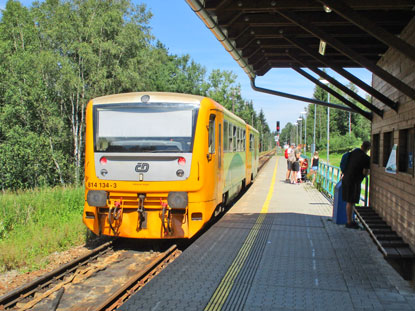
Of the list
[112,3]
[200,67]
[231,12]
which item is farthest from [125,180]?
[200,67]

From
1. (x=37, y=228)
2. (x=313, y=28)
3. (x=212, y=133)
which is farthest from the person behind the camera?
(x=37, y=228)

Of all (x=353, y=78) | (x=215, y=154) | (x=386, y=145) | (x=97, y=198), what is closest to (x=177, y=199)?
(x=97, y=198)

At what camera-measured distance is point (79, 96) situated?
33.0 m

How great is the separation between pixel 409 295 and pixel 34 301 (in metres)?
4.43

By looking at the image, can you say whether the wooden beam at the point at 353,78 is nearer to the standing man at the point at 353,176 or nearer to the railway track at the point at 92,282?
the standing man at the point at 353,176

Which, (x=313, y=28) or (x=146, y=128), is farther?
(x=146, y=128)

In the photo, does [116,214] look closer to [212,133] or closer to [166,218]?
[166,218]

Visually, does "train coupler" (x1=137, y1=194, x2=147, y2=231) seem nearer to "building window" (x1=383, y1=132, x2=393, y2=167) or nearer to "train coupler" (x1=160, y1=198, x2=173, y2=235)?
"train coupler" (x1=160, y1=198, x2=173, y2=235)

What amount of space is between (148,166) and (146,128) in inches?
28.7

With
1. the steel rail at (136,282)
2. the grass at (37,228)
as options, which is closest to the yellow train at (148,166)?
the steel rail at (136,282)

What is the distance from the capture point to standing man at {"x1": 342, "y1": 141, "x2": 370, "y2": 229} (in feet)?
27.8

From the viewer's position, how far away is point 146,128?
767 centimetres

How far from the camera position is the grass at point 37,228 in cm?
721

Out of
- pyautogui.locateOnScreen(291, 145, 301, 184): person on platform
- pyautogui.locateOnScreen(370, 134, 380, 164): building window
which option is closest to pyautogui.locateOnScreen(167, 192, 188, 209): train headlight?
pyautogui.locateOnScreen(370, 134, 380, 164): building window
